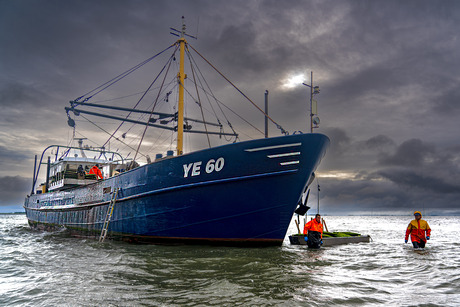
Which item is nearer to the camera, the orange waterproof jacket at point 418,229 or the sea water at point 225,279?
the sea water at point 225,279

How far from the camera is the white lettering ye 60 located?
9539 mm

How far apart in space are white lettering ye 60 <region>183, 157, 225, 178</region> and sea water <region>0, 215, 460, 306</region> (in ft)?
7.96

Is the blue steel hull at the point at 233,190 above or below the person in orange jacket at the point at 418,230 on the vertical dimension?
above

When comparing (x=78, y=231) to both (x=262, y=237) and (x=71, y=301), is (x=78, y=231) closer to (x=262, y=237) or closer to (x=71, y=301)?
(x=262, y=237)

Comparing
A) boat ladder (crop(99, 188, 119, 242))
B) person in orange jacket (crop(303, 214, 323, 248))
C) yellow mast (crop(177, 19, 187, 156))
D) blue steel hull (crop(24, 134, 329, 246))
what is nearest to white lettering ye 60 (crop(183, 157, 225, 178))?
blue steel hull (crop(24, 134, 329, 246))

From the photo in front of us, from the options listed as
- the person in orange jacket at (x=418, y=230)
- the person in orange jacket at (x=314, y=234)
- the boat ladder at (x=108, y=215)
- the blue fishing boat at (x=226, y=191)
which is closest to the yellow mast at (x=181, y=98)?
the blue fishing boat at (x=226, y=191)

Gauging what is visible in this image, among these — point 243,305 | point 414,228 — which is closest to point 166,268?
point 243,305

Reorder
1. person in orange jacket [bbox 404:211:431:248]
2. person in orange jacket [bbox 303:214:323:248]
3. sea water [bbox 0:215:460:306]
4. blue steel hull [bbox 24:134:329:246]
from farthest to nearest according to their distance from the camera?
1. person in orange jacket [bbox 404:211:431:248]
2. person in orange jacket [bbox 303:214:323:248]
3. blue steel hull [bbox 24:134:329:246]
4. sea water [bbox 0:215:460:306]

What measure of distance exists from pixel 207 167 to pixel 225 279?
424cm

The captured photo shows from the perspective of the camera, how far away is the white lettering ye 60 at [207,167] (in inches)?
376

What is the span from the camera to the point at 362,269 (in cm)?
739

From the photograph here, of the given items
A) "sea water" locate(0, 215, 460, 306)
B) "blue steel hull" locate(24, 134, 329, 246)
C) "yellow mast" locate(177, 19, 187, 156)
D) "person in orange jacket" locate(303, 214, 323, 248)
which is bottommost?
"sea water" locate(0, 215, 460, 306)

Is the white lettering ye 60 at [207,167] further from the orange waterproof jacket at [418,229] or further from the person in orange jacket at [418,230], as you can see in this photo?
the orange waterproof jacket at [418,229]

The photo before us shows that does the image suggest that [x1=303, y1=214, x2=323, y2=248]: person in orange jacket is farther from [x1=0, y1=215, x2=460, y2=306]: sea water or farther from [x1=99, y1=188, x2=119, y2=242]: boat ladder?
[x1=99, y1=188, x2=119, y2=242]: boat ladder
